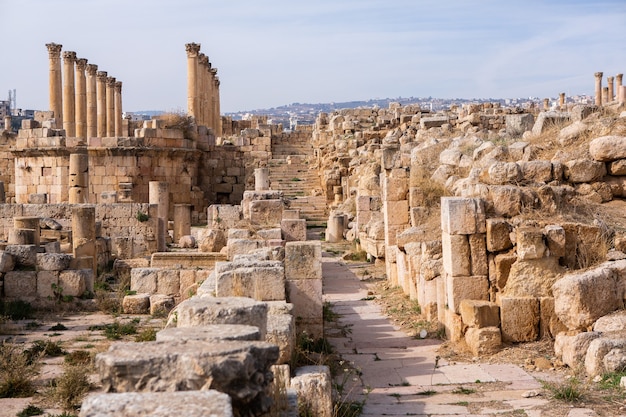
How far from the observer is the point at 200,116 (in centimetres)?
3462

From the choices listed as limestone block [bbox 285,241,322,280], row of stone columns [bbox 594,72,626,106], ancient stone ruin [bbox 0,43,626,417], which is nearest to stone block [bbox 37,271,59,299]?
ancient stone ruin [bbox 0,43,626,417]

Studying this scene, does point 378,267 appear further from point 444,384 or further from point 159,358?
point 159,358

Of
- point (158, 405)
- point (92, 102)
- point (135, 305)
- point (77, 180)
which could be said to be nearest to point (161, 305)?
point (135, 305)

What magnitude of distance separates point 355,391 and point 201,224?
67.8ft

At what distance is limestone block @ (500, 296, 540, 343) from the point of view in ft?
29.1

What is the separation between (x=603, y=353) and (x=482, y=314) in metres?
1.71

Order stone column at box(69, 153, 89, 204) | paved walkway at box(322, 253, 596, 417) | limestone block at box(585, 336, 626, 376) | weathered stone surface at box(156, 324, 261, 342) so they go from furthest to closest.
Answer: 1. stone column at box(69, 153, 89, 204)
2. limestone block at box(585, 336, 626, 376)
3. paved walkway at box(322, 253, 596, 417)
4. weathered stone surface at box(156, 324, 261, 342)

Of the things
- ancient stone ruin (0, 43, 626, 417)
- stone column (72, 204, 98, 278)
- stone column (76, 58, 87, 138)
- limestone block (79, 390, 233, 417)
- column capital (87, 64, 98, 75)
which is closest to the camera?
limestone block (79, 390, 233, 417)

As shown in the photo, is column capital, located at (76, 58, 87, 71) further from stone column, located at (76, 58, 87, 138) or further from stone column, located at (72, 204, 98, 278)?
stone column, located at (72, 204, 98, 278)

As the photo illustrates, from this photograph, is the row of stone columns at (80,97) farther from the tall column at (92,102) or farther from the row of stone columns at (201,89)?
the row of stone columns at (201,89)

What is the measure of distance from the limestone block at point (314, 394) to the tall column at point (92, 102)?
3129cm

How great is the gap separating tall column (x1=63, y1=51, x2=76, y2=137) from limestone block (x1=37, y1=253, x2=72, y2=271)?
21.9 metres

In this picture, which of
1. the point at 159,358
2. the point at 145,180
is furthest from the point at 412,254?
the point at 145,180

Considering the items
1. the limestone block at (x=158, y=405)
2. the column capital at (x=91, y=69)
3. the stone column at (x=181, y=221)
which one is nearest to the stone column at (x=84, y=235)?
the stone column at (x=181, y=221)
